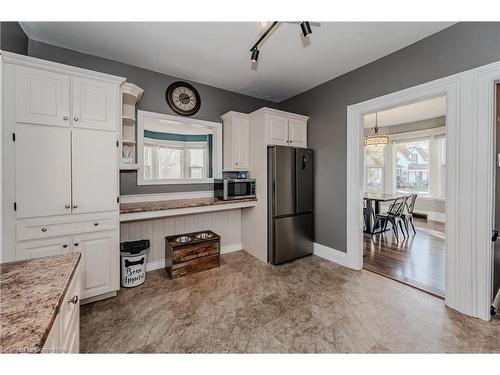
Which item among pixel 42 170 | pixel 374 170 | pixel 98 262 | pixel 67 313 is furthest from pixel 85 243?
pixel 374 170

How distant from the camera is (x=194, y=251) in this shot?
2.84 m

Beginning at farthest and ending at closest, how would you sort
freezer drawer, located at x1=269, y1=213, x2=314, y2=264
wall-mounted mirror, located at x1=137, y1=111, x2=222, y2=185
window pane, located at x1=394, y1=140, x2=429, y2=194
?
window pane, located at x1=394, y1=140, x2=429, y2=194 < freezer drawer, located at x1=269, y1=213, x2=314, y2=264 < wall-mounted mirror, located at x1=137, y1=111, x2=222, y2=185

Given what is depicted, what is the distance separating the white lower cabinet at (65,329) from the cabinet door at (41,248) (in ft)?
3.42

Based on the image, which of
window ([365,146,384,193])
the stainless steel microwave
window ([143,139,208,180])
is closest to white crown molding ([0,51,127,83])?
window ([143,139,208,180])

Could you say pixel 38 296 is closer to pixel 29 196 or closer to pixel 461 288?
pixel 29 196

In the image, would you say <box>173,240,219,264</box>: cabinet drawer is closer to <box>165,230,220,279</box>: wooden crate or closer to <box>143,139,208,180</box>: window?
<box>165,230,220,279</box>: wooden crate

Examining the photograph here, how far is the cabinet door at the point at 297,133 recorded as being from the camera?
11.1 feet

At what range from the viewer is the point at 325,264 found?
3.14m

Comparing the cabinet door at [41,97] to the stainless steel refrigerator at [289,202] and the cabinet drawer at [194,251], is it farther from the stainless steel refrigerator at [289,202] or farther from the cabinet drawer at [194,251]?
the stainless steel refrigerator at [289,202]

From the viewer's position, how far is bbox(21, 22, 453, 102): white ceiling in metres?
2.09

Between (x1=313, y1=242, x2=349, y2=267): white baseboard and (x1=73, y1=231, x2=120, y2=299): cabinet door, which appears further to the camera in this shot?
(x1=313, y1=242, x2=349, y2=267): white baseboard

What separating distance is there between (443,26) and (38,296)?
3491mm

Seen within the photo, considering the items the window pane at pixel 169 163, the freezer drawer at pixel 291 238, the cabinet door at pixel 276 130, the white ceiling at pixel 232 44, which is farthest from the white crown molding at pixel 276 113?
the freezer drawer at pixel 291 238

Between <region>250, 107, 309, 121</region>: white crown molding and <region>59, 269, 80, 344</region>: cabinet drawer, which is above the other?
<region>250, 107, 309, 121</region>: white crown molding
